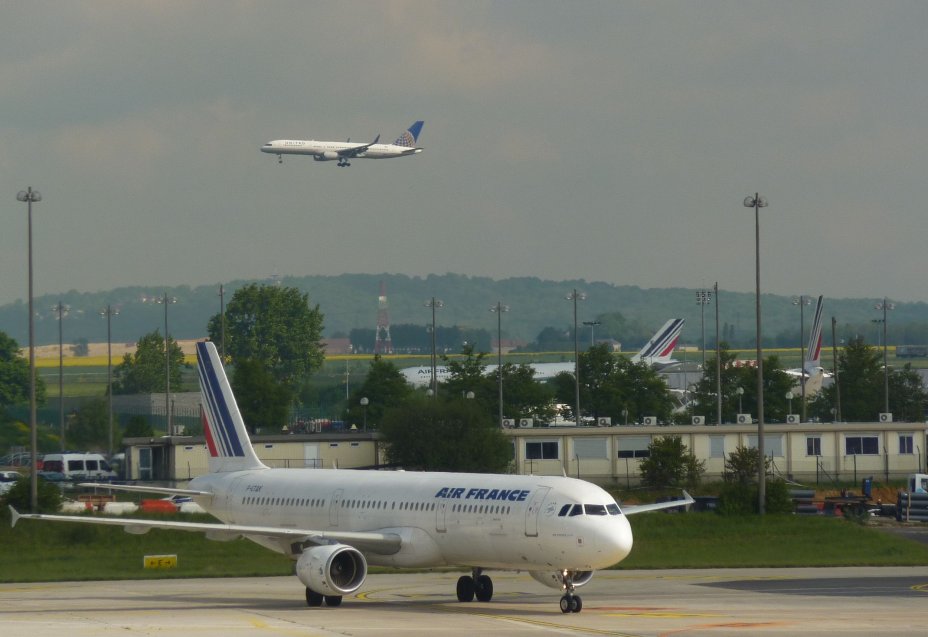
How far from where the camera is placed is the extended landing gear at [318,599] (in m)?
43.2

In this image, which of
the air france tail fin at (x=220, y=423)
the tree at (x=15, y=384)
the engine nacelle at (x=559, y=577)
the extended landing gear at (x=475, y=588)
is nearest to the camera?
the engine nacelle at (x=559, y=577)

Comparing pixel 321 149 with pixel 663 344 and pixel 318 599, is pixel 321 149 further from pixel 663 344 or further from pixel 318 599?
pixel 318 599

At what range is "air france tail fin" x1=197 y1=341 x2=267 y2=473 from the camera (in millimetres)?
55062

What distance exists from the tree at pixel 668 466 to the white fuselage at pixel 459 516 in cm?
4238

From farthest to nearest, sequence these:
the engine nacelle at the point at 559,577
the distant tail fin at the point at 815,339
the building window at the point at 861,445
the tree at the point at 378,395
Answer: the distant tail fin at the point at 815,339 < the tree at the point at 378,395 < the building window at the point at 861,445 < the engine nacelle at the point at 559,577

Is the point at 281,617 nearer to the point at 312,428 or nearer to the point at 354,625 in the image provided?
the point at 354,625

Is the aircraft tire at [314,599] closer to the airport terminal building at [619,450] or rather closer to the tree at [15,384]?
the airport terminal building at [619,450]

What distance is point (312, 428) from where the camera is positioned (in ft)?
421

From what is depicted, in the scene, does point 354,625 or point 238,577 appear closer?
point 354,625

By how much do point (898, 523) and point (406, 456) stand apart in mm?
28446

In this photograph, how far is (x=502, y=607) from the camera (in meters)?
42.7

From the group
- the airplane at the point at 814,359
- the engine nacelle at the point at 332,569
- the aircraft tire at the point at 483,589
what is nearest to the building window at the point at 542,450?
the aircraft tire at the point at 483,589

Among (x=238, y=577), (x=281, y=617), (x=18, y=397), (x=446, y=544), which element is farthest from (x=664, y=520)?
(x=18, y=397)

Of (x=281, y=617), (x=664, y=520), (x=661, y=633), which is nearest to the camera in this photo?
(x=661, y=633)
